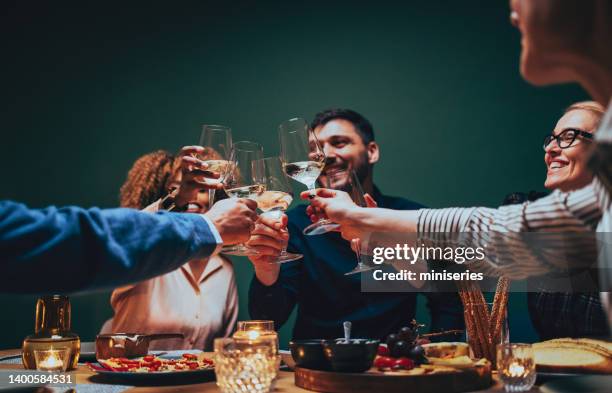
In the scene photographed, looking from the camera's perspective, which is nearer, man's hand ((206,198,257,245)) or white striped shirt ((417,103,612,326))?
white striped shirt ((417,103,612,326))

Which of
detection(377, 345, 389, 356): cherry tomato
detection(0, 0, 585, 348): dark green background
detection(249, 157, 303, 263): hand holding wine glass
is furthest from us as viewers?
detection(0, 0, 585, 348): dark green background

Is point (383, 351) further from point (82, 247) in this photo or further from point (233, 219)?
point (82, 247)

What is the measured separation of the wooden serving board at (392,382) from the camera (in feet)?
3.26

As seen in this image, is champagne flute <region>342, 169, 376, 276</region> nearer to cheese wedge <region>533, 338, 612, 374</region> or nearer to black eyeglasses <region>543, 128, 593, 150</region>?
cheese wedge <region>533, 338, 612, 374</region>

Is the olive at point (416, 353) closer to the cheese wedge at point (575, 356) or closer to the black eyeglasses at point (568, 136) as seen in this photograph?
the cheese wedge at point (575, 356)

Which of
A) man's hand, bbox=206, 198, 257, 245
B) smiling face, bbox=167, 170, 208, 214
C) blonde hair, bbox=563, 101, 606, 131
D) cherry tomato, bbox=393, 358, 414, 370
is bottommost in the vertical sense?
cherry tomato, bbox=393, 358, 414, 370

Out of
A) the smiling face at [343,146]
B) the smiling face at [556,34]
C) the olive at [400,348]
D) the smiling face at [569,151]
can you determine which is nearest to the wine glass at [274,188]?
the olive at [400,348]

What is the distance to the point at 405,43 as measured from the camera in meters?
3.09

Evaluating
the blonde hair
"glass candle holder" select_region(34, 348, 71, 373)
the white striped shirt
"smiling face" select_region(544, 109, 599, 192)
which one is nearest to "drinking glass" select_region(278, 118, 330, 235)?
the white striped shirt

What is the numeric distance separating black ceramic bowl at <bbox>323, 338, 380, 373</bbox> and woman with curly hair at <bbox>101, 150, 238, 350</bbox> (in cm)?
123

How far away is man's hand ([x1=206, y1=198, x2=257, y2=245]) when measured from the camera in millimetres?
1253

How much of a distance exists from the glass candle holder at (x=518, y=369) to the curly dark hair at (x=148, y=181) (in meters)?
1.92

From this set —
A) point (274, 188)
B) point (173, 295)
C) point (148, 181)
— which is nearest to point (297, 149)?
point (274, 188)

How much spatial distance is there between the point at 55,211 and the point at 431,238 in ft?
2.54
